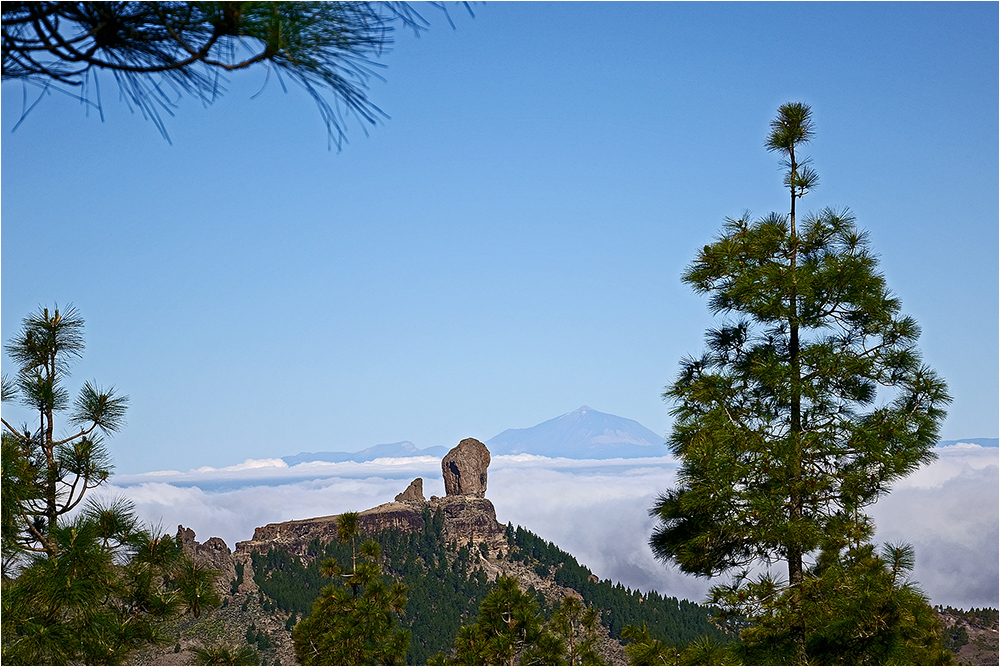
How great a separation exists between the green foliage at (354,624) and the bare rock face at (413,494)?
81.4 m

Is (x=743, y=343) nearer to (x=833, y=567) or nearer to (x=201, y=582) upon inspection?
(x=833, y=567)

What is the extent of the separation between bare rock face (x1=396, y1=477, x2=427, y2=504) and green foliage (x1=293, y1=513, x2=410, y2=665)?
3204 inches

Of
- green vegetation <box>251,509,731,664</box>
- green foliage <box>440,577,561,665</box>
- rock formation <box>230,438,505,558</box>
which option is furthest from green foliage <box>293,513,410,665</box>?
rock formation <box>230,438,505,558</box>

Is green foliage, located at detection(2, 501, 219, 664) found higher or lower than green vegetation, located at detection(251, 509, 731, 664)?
higher

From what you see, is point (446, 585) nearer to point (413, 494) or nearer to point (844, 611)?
point (413, 494)

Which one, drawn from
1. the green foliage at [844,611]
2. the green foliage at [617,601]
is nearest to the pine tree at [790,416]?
the green foliage at [844,611]

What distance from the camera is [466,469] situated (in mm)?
101375

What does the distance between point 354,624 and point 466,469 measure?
90.4m

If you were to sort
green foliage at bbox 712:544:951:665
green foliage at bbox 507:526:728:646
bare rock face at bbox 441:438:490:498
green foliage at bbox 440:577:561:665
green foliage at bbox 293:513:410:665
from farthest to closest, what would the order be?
bare rock face at bbox 441:438:490:498, green foliage at bbox 507:526:728:646, green foliage at bbox 440:577:561:665, green foliage at bbox 293:513:410:665, green foliage at bbox 712:544:951:665

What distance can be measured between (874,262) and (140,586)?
6.51m

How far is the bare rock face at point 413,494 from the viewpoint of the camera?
92625 millimetres

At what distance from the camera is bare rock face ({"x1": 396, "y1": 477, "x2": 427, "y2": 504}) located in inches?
3647

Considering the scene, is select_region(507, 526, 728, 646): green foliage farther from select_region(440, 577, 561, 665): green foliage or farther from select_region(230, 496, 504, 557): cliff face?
select_region(440, 577, 561, 665): green foliage

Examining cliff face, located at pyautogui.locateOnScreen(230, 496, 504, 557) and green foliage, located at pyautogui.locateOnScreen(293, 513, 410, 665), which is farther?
cliff face, located at pyautogui.locateOnScreen(230, 496, 504, 557)
